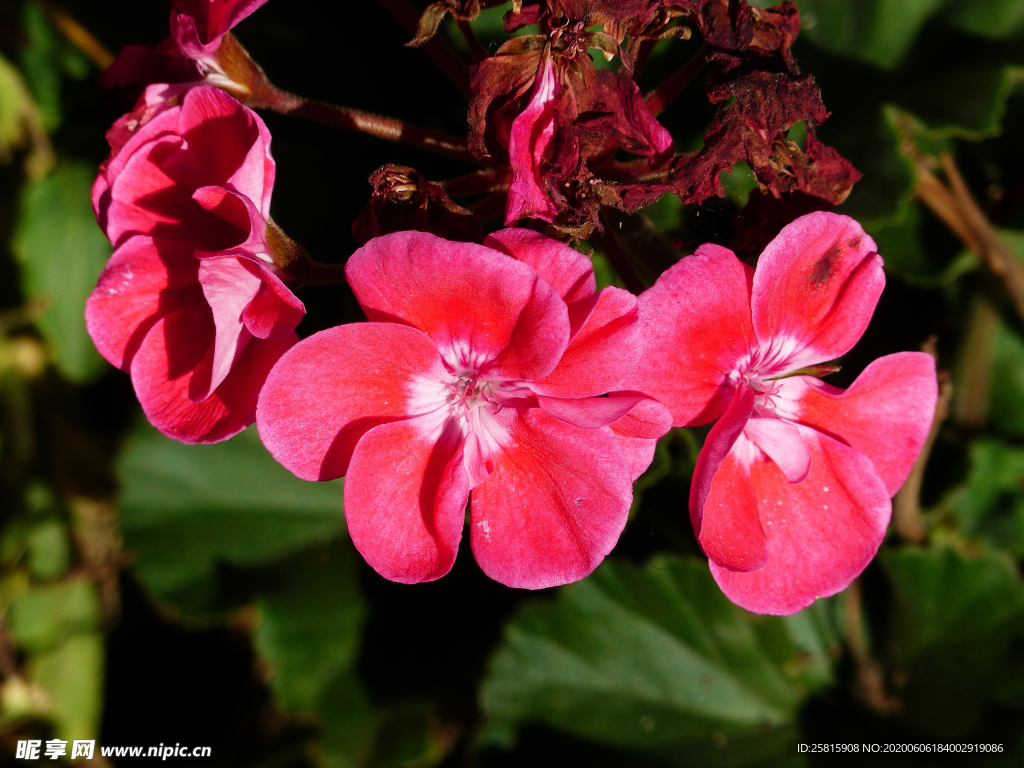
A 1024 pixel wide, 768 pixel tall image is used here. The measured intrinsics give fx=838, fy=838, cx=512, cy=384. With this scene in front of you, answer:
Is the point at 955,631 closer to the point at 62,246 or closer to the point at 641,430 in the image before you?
the point at 641,430

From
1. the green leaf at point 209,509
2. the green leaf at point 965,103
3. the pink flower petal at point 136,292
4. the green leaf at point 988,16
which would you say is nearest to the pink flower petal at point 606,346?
the pink flower petal at point 136,292

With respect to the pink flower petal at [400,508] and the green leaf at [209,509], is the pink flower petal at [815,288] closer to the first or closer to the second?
the pink flower petal at [400,508]

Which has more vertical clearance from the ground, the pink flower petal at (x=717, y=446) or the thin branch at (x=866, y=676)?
the pink flower petal at (x=717, y=446)

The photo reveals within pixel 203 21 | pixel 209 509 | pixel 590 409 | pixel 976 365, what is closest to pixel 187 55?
pixel 203 21

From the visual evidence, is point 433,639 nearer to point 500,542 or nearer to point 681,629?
point 681,629

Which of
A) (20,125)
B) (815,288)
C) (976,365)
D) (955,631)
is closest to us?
(815,288)

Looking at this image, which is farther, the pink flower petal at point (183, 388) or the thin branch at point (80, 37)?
the thin branch at point (80, 37)

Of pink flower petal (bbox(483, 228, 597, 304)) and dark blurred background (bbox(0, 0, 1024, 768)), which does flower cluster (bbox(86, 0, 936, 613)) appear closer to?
pink flower petal (bbox(483, 228, 597, 304))
